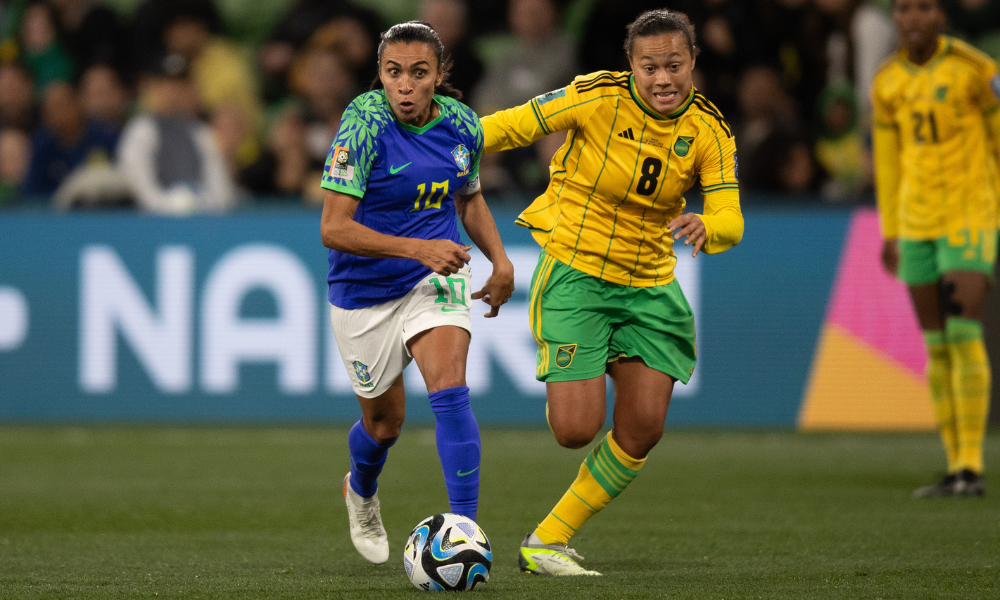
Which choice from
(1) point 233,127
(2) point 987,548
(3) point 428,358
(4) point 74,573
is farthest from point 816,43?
(4) point 74,573

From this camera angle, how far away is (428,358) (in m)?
4.70

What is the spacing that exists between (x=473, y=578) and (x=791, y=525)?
2.15 metres

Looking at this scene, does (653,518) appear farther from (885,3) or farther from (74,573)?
(885,3)

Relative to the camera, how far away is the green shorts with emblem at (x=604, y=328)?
16.2 feet

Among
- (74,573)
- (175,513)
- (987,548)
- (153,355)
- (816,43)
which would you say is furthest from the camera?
(816,43)

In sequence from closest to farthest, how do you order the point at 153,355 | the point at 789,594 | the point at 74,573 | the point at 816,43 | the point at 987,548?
the point at 789,594, the point at 74,573, the point at 987,548, the point at 153,355, the point at 816,43

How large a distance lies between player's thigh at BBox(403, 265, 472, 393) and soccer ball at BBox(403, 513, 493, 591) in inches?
21.1

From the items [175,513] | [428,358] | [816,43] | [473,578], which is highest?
[816,43]

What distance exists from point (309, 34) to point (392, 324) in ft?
26.2

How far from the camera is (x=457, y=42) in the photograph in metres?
11.7

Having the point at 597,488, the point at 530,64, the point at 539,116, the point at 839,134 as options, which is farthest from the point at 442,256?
the point at 839,134

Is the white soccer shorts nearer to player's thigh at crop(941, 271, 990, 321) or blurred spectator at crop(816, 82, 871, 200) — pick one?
player's thigh at crop(941, 271, 990, 321)

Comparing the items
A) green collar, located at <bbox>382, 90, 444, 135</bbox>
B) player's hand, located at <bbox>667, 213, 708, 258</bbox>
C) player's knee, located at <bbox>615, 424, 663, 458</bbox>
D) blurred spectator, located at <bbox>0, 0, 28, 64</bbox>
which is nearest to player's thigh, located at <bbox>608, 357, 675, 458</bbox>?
player's knee, located at <bbox>615, 424, 663, 458</bbox>

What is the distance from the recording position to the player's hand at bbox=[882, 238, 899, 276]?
7465 mm
